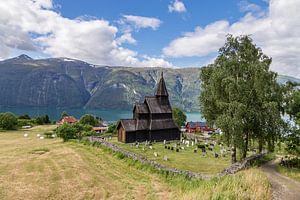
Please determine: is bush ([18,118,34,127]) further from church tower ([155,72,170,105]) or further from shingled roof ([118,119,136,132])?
church tower ([155,72,170,105])

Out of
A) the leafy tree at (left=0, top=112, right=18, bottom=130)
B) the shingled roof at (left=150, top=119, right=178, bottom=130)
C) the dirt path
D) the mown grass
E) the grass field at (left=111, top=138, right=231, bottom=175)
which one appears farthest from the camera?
the leafy tree at (left=0, top=112, right=18, bottom=130)

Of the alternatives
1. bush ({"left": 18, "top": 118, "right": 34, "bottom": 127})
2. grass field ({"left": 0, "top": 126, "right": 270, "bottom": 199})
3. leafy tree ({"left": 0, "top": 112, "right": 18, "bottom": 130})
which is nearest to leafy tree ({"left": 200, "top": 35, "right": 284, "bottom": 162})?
grass field ({"left": 0, "top": 126, "right": 270, "bottom": 199})

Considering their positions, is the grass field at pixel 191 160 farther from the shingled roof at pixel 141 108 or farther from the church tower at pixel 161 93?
the church tower at pixel 161 93

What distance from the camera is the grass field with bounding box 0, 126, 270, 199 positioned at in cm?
1530

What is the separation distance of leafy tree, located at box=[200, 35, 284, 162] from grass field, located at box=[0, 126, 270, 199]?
17.5 feet

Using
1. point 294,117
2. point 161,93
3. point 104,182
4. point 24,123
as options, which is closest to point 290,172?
point 294,117

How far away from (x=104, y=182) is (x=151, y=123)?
26.2 metres

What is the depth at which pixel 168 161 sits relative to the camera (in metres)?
32.6

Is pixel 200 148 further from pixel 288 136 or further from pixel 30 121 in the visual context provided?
pixel 30 121

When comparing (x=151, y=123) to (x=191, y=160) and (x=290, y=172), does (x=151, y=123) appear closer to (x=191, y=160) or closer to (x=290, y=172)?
(x=191, y=160)

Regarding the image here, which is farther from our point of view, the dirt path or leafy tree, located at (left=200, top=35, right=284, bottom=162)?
leafy tree, located at (left=200, top=35, right=284, bottom=162)

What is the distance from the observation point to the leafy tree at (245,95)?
24.5 metres

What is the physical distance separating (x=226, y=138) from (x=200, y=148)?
18150mm

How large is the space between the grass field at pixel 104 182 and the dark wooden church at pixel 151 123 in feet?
44.1
